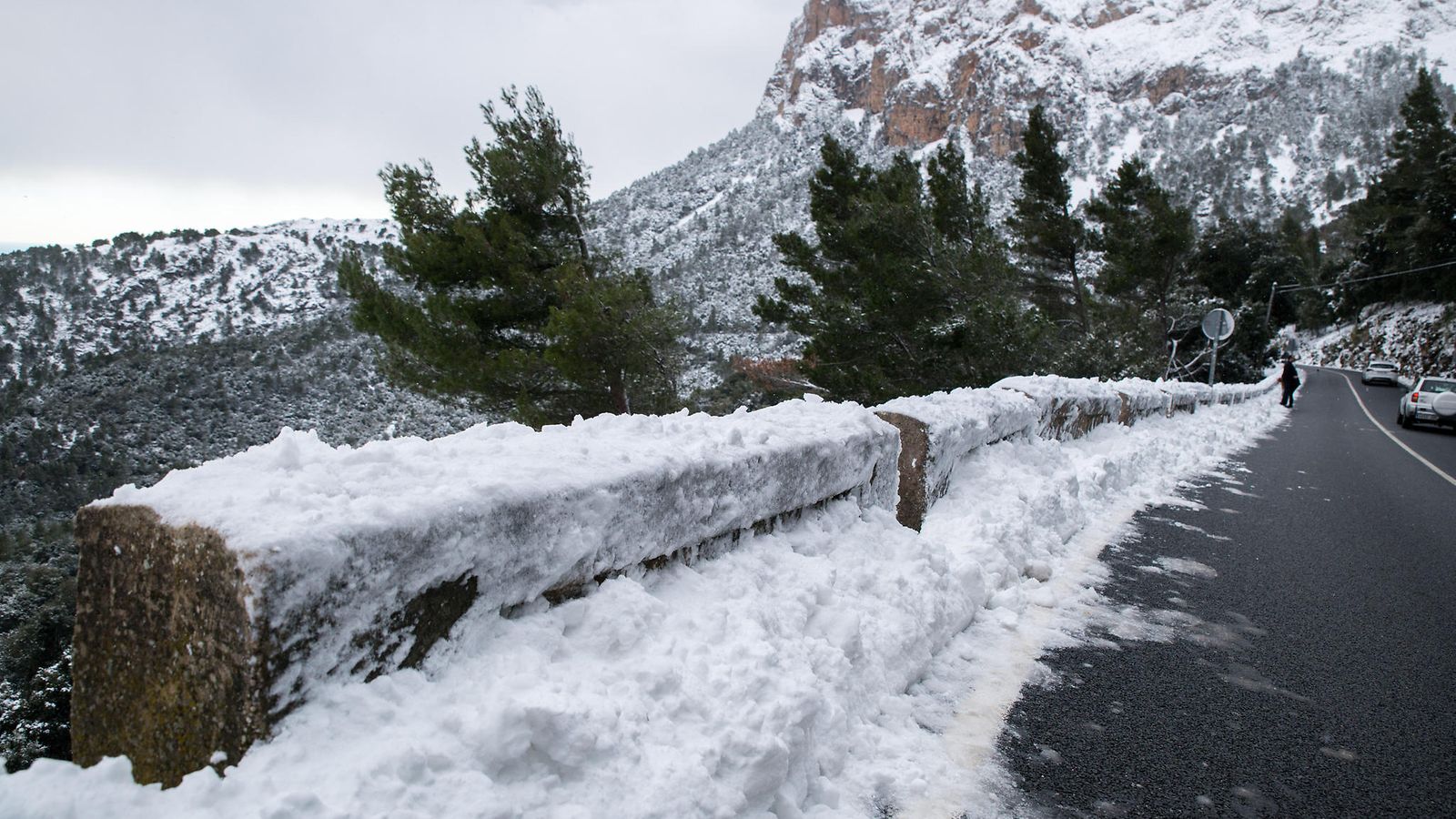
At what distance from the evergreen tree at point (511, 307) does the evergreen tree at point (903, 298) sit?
383cm

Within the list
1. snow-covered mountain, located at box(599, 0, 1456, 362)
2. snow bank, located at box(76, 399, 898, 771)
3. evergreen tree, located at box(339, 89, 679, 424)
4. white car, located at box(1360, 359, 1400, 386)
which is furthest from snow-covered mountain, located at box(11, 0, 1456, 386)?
snow bank, located at box(76, 399, 898, 771)

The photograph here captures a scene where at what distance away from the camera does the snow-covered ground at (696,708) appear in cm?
A: 121

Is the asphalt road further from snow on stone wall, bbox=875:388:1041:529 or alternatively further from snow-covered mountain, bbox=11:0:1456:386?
→ snow-covered mountain, bbox=11:0:1456:386

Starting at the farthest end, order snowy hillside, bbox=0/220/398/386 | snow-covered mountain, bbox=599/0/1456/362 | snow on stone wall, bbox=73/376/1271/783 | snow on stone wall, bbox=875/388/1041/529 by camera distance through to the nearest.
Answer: snow-covered mountain, bbox=599/0/1456/362 → snowy hillside, bbox=0/220/398/386 → snow on stone wall, bbox=875/388/1041/529 → snow on stone wall, bbox=73/376/1271/783

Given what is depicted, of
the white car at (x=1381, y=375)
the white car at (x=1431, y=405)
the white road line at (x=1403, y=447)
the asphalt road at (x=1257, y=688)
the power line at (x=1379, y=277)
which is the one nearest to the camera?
the asphalt road at (x=1257, y=688)

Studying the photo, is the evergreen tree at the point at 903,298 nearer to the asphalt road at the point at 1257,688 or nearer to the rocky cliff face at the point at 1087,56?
the asphalt road at the point at 1257,688

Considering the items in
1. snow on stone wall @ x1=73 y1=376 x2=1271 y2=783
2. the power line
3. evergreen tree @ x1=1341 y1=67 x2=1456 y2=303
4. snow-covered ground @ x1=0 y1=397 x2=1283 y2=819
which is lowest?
snow-covered ground @ x1=0 y1=397 x2=1283 y2=819

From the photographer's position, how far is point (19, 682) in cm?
398

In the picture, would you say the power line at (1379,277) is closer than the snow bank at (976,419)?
No

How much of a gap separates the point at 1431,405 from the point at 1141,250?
30.0ft

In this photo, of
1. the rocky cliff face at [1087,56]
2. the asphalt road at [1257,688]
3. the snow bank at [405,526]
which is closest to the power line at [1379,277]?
the asphalt road at [1257,688]

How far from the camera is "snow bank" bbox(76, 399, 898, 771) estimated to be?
1.24m

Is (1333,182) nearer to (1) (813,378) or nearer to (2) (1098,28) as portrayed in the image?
(1) (813,378)

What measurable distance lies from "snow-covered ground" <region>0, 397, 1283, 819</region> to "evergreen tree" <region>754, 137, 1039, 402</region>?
12.3 metres
